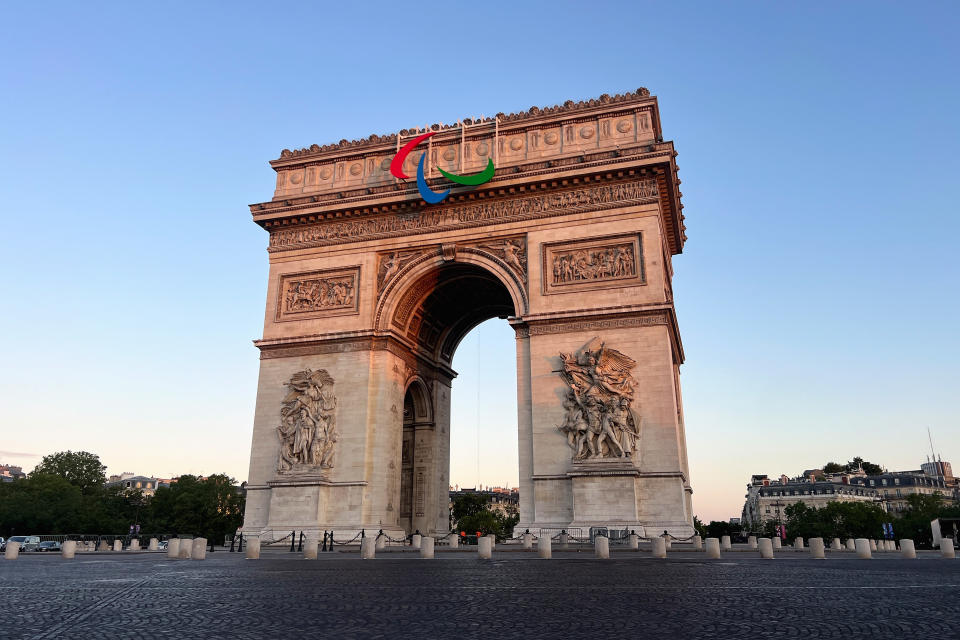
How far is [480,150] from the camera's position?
27078 mm

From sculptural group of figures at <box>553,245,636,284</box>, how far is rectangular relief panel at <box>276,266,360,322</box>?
7.91 metres

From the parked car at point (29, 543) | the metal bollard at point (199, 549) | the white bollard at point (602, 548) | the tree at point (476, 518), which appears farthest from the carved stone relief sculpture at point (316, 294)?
the tree at point (476, 518)

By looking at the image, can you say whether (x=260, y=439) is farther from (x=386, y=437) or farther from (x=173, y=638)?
(x=173, y=638)

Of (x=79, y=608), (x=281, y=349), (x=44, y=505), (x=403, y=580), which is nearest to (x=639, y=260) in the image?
(x=281, y=349)

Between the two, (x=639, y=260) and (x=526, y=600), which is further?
(x=639, y=260)

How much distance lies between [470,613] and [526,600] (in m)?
1.03

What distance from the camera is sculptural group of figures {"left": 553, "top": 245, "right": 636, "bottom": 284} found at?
78.3 ft

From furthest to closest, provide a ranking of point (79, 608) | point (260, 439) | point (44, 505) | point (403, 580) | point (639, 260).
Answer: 1. point (44, 505)
2. point (260, 439)
3. point (639, 260)
4. point (403, 580)
5. point (79, 608)

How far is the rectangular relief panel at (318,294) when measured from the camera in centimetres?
2681

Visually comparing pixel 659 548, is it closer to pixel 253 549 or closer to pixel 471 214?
pixel 253 549

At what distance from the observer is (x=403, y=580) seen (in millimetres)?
8805

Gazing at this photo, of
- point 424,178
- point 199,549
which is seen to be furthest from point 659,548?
point 424,178

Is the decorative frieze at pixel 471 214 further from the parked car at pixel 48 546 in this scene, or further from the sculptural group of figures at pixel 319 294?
the parked car at pixel 48 546

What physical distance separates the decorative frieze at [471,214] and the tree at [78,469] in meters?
57.1
